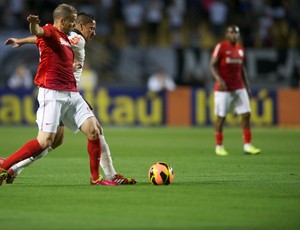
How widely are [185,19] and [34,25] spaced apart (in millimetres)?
19661

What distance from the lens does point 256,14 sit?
97.7ft

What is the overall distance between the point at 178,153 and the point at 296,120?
33.4 ft

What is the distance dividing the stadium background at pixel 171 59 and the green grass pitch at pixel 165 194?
333 inches

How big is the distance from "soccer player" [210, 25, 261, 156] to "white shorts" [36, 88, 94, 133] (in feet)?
21.0

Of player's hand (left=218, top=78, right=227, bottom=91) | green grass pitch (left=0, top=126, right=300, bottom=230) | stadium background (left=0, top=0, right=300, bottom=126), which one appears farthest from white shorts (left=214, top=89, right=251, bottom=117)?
stadium background (left=0, top=0, right=300, bottom=126)

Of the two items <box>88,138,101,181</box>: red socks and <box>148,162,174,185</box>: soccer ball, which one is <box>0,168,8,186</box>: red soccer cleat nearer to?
<box>88,138,101,181</box>: red socks

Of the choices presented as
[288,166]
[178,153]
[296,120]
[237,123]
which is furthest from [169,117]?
[288,166]

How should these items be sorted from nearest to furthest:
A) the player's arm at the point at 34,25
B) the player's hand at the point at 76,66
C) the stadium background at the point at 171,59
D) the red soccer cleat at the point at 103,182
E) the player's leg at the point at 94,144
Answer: the player's arm at the point at 34,25
the player's leg at the point at 94,144
the red soccer cleat at the point at 103,182
the player's hand at the point at 76,66
the stadium background at the point at 171,59

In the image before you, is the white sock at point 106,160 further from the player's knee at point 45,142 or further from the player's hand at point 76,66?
the player's hand at point 76,66

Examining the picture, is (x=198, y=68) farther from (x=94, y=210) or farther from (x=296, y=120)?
(x=94, y=210)

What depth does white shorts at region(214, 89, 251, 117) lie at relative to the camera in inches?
658

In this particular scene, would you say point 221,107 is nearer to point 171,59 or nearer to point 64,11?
point 64,11

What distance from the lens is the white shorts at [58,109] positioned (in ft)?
33.9

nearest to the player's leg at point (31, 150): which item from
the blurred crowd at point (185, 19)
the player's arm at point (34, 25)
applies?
the player's arm at point (34, 25)
